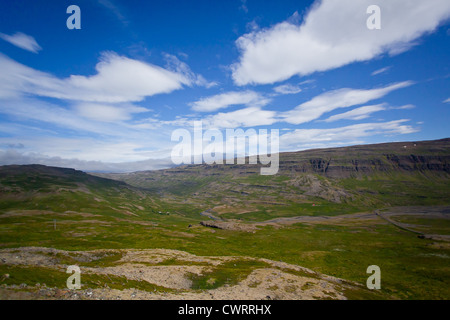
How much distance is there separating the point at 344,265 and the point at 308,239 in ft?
190

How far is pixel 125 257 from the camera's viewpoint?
65.4m

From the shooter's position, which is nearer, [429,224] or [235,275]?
[235,275]

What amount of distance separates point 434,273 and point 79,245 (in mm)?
126679

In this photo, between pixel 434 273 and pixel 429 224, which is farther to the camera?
pixel 429 224
